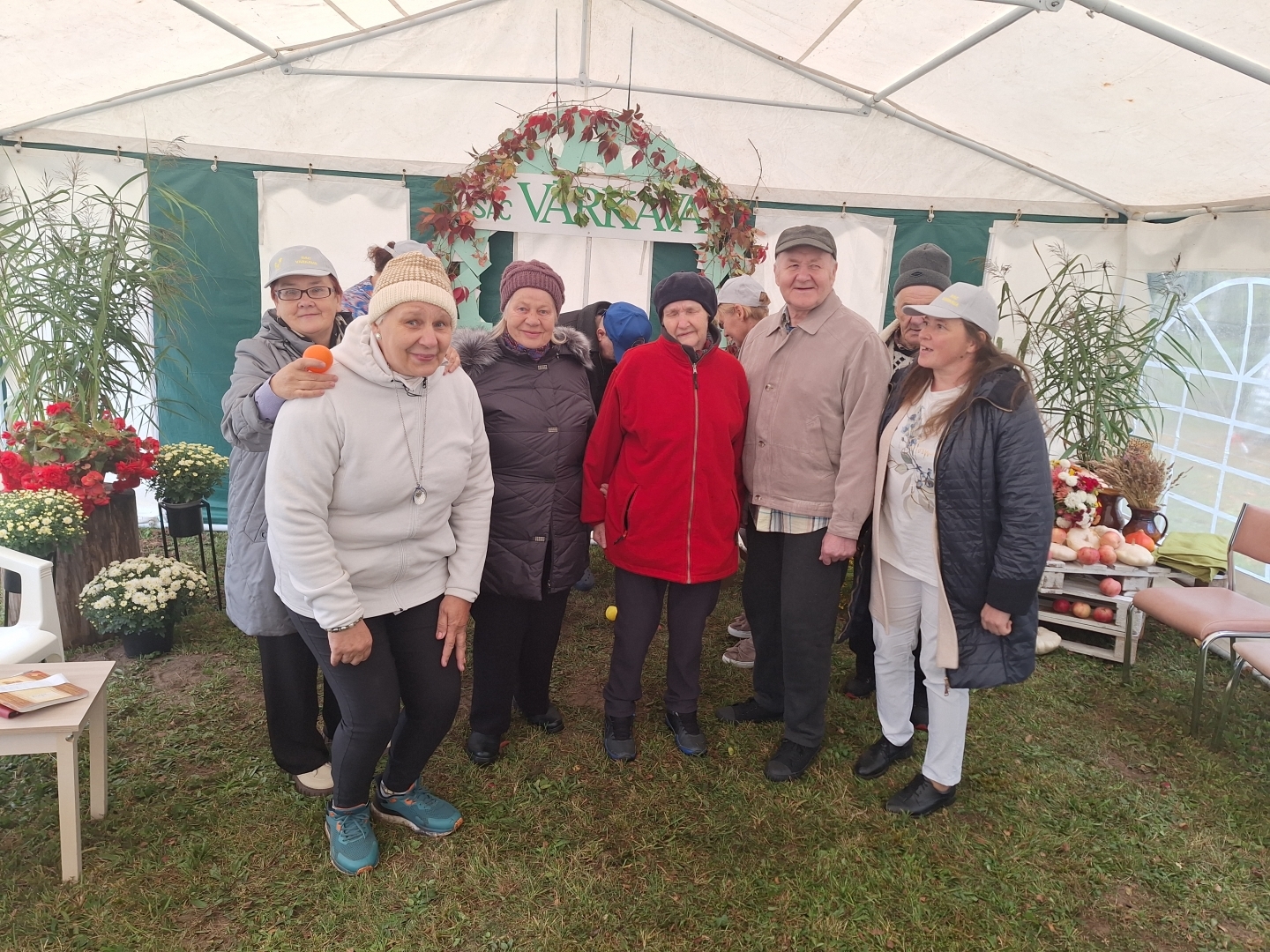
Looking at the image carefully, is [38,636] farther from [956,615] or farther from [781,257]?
[956,615]

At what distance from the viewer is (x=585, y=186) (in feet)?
15.0

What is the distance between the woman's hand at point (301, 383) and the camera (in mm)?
1781

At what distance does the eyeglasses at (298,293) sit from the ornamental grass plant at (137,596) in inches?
70.8

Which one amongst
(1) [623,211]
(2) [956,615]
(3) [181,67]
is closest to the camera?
(2) [956,615]

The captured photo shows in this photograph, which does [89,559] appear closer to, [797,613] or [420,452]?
[420,452]

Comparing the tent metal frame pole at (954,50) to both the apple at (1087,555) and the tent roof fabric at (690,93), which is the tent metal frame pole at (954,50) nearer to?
the tent roof fabric at (690,93)

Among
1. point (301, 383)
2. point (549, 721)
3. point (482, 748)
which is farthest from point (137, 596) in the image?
point (301, 383)

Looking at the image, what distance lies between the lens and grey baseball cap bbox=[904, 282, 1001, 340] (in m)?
2.10

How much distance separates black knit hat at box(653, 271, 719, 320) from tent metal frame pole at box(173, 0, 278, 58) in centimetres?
292

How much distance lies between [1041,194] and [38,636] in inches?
221

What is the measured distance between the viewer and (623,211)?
15.2ft

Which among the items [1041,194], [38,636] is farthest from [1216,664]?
[38,636]

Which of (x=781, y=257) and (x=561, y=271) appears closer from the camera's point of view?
(x=781, y=257)

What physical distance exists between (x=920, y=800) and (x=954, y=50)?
3.36 meters
